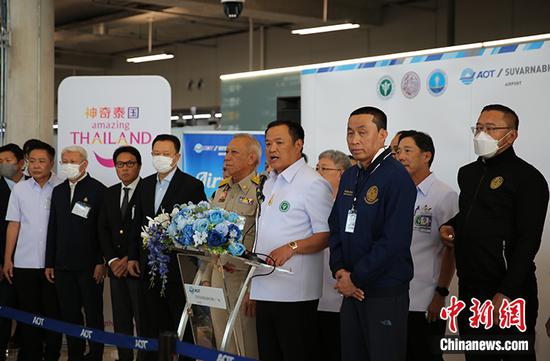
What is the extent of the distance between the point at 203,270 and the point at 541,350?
2243mm

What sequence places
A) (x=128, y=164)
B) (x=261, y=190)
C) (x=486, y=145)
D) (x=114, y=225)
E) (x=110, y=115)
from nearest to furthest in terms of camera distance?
(x=486, y=145), (x=261, y=190), (x=114, y=225), (x=128, y=164), (x=110, y=115)

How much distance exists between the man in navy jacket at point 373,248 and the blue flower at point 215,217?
0.56 m

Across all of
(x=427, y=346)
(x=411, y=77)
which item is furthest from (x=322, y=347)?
(x=411, y=77)

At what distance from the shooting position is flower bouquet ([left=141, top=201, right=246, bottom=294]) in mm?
3889

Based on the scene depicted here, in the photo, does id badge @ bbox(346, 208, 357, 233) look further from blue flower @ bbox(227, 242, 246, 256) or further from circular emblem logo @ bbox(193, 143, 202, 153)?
circular emblem logo @ bbox(193, 143, 202, 153)

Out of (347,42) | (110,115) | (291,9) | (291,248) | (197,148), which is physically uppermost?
(291,9)

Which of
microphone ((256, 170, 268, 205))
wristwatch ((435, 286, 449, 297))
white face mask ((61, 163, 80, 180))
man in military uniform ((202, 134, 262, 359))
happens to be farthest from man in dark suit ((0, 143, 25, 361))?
wristwatch ((435, 286, 449, 297))

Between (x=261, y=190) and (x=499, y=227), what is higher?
(x=261, y=190)

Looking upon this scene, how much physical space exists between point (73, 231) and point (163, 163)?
940 millimetres

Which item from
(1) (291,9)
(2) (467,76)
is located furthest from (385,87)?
(1) (291,9)

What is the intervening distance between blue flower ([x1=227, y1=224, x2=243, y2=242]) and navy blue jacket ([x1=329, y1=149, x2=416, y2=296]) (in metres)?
0.48

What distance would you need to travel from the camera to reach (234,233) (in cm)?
393

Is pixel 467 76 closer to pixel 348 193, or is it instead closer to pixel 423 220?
pixel 423 220

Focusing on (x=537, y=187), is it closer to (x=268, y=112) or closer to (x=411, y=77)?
(x=411, y=77)
